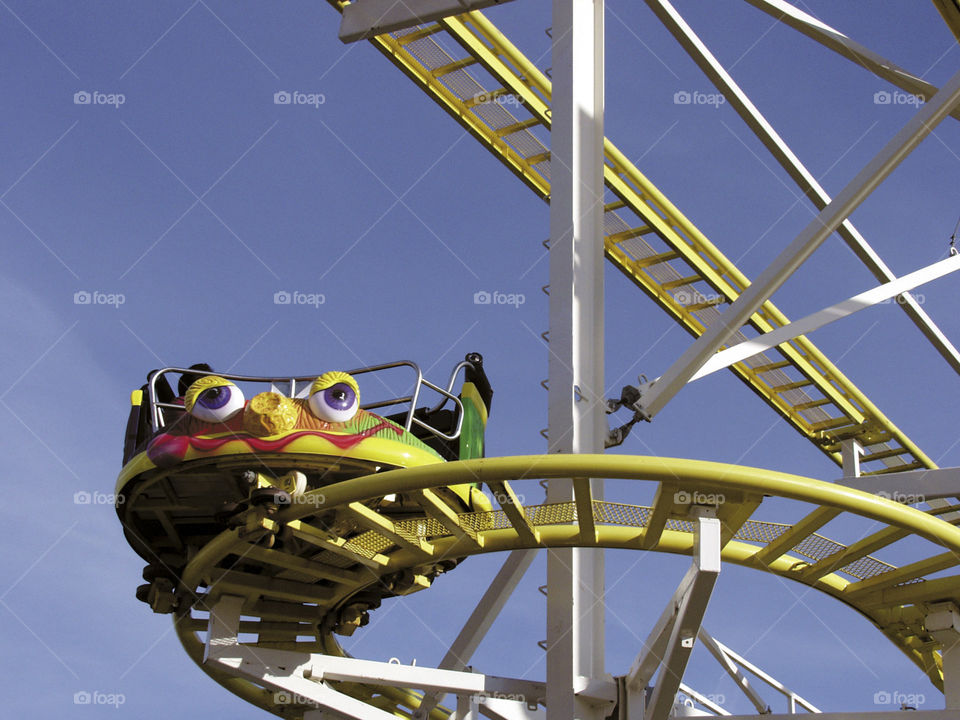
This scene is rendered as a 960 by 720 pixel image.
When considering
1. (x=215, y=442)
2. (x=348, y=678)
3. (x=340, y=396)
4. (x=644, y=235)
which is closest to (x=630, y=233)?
(x=644, y=235)

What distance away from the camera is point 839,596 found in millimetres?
12914

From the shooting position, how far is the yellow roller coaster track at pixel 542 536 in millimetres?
10422

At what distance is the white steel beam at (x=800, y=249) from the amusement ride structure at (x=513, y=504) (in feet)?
0.08

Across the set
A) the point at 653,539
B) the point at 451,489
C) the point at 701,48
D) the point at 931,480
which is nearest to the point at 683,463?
the point at 653,539

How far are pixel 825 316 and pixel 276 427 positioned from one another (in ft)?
21.6

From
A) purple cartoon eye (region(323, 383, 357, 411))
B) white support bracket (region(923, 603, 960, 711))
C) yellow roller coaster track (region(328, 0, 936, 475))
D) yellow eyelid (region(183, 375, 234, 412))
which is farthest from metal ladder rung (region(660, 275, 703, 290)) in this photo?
yellow eyelid (region(183, 375, 234, 412))

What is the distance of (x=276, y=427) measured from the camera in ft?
38.6

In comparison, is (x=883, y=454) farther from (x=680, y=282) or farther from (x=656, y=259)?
(x=656, y=259)

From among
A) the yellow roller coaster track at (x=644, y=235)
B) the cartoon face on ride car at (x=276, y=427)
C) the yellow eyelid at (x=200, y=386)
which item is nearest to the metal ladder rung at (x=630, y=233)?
the yellow roller coaster track at (x=644, y=235)

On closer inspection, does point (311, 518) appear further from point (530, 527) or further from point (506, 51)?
point (506, 51)

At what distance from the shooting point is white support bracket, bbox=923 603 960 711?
41.4 feet

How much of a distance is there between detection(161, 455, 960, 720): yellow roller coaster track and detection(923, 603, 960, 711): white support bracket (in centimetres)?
13

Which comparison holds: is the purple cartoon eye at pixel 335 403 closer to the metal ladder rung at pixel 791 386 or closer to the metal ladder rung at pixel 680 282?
the metal ladder rung at pixel 680 282

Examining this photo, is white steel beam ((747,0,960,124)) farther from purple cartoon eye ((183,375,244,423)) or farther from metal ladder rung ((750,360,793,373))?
purple cartoon eye ((183,375,244,423))
